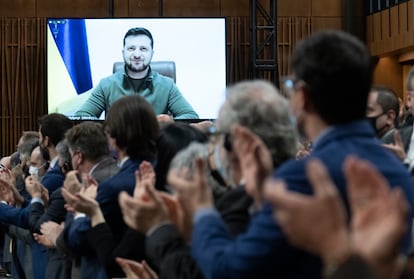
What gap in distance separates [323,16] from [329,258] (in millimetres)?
14880

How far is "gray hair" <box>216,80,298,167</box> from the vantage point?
222 cm

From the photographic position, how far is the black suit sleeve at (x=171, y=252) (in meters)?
2.36

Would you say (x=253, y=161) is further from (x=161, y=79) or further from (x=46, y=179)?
(x=161, y=79)

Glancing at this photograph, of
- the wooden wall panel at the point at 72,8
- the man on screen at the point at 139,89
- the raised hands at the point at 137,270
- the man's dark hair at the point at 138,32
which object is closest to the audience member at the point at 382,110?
the raised hands at the point at 137,270

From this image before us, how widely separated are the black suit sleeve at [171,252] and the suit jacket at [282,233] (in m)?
0.31

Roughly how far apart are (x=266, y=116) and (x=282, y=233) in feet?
1.68

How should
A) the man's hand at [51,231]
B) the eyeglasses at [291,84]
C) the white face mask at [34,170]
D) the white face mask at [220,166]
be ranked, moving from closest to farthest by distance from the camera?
1. the eyeglasses at [291,84]
2. the white face mask at [220,166]
3. the man's hand at [51,231]
4. the white face mask at [34,170]

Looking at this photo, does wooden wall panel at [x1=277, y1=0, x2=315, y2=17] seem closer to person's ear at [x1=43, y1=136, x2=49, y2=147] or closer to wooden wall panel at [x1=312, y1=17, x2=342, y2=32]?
wooden wall panel at [x1=312, y1=17, x2=342, y2=32]

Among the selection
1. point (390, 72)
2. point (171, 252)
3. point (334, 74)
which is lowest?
point (171, 252)

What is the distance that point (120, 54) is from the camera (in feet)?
45.2

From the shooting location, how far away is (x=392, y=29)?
1508cm

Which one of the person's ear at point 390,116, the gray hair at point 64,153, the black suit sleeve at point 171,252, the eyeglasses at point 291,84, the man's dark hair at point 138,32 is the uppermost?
the man's dark hair at point 138,32

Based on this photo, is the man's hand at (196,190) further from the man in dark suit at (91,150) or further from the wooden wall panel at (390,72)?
the wooden wall panel at (390,72)

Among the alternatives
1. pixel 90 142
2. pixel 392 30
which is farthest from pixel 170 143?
pixel 392 30
